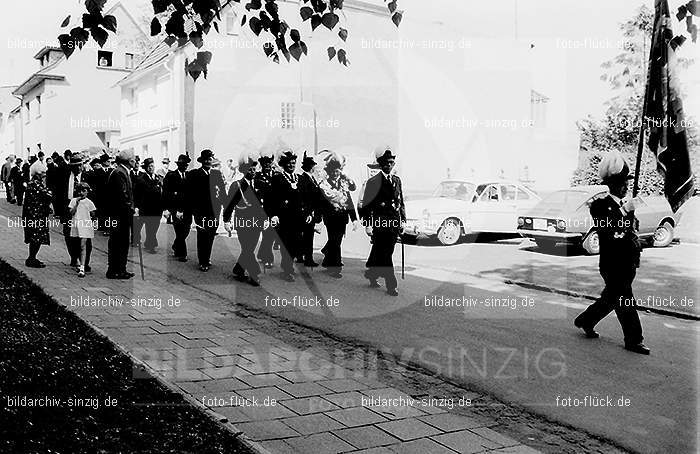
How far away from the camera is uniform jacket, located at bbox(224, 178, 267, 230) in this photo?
11141 mm

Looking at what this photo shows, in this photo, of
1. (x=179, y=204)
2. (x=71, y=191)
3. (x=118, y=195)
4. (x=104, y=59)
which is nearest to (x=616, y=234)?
(x=118, y=195)

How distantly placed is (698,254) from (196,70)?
13451 millimetres

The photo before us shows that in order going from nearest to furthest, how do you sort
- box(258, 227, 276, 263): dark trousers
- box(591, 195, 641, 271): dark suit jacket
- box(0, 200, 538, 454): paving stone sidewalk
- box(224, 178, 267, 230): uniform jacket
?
box(0, 200, 538, 454): paving stone sidewalk
box(591, 195, 641, 271): dark suit jacket
box(224, 178, 267, 230): uniform jacket
box(258, 227, 276, 263): dark trousers

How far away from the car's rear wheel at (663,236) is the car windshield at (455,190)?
4355 millimetres

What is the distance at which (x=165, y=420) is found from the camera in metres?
4.73

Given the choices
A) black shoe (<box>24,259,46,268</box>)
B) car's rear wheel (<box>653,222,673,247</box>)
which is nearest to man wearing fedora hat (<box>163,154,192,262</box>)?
black shoe (<box>24,259,46,268</box>)

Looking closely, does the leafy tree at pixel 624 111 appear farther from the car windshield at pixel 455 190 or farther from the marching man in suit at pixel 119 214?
the marching man in suit at pixel 119 214

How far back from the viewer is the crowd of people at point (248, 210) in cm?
1034

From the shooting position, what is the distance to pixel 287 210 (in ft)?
36.8

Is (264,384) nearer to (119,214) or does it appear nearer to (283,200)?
(119,214)

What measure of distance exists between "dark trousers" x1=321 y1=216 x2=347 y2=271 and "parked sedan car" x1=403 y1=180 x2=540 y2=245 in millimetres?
5085

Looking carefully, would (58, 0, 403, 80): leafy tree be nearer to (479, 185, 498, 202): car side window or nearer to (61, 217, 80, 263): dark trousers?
(61, 217, 80, 263): dark trousers

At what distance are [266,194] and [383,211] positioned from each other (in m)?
2.09

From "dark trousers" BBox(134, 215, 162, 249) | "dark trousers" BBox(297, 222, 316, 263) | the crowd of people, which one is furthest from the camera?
"dark trousers" BBox(134, 215, 162, 249)
